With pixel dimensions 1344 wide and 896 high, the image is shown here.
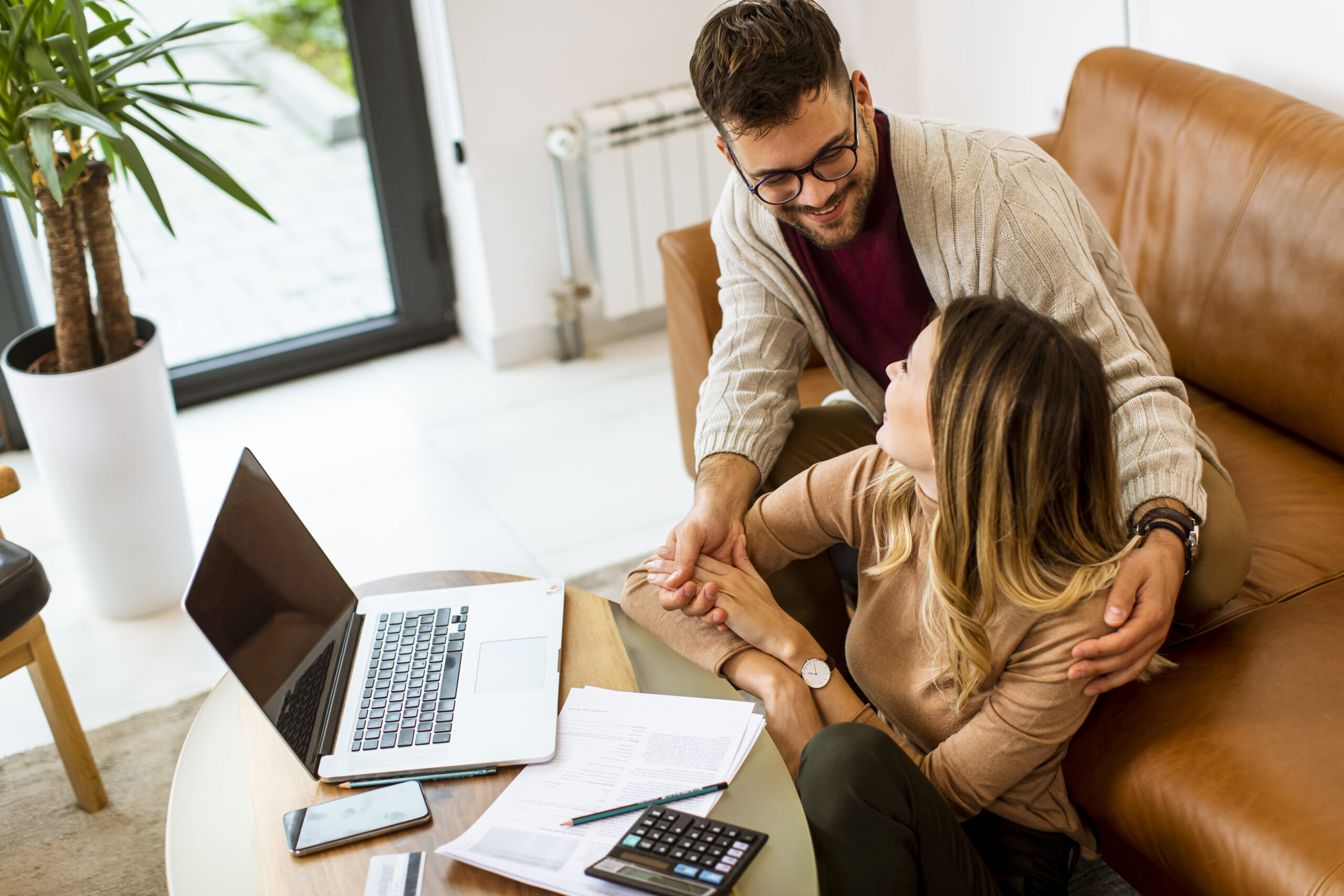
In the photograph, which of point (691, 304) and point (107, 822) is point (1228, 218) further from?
point (107, 822)

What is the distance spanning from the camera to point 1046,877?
1351mm

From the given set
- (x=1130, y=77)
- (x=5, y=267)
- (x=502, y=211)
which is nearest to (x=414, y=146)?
(x=502, y=211)

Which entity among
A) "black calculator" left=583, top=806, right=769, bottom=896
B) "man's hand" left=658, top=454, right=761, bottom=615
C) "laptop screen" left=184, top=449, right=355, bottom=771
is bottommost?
"black calculator" left=583, top=806, right=769, bottom=896

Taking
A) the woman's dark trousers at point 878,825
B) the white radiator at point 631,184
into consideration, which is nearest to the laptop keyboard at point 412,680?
the woman's dark trousers at point 878,825

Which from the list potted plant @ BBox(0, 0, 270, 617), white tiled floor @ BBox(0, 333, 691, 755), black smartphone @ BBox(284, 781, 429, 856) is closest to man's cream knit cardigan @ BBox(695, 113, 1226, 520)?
black smartphone @ BBox(284, 781, 429, 856)

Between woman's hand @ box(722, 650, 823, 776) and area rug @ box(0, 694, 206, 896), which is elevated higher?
woman's hand @ box(722, 650, 823, 776)

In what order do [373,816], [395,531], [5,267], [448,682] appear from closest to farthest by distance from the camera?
1. [373,816]
2. [448,682]
3. [395,531]
4. [5,267]

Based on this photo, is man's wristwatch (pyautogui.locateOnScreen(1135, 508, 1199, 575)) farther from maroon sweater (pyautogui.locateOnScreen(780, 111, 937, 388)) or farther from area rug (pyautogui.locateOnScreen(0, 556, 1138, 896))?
area rug (pyautogui.locateOnScreen(0, 556, 1138, 896))

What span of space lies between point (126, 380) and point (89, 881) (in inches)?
35.6

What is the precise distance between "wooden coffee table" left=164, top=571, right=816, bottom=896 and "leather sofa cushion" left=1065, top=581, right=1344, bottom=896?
0.44 meters

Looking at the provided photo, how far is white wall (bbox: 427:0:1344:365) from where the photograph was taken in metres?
2.81

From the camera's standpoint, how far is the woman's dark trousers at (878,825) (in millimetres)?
1148

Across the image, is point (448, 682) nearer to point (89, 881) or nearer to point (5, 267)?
point (89, 881)

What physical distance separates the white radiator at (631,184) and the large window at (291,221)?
416 mm
